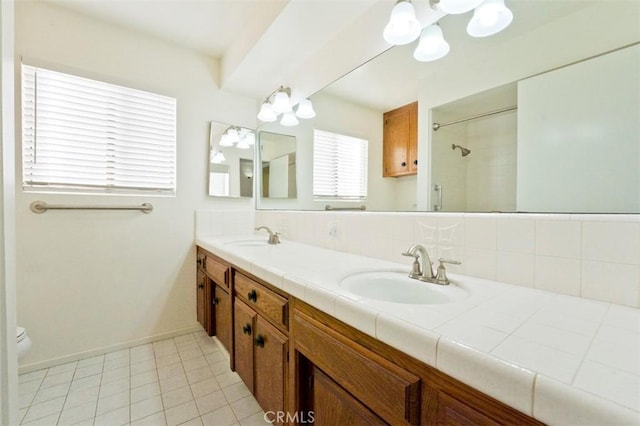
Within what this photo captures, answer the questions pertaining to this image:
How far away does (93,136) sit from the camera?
1776mm

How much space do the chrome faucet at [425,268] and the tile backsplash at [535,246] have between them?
102 millimetres

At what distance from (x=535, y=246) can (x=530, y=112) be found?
44 cm

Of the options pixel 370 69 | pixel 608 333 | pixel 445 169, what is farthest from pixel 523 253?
pixel 370 69

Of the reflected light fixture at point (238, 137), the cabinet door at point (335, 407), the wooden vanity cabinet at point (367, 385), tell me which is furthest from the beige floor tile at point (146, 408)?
the reflected light fixture at point (238, 137)

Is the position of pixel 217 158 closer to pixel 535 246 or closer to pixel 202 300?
pixel 202 300

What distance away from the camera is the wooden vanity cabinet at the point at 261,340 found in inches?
39.0

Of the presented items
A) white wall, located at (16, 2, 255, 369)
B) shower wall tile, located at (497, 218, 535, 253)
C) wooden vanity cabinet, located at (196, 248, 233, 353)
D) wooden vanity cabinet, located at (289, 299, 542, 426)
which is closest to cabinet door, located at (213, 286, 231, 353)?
wooden vanity cabinet, located at (196, 248, 233, 353)

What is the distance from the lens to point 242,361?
4.41ft

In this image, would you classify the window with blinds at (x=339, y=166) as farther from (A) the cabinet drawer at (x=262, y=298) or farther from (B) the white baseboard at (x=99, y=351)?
(B) the white baseboard at (x=99, y=351)

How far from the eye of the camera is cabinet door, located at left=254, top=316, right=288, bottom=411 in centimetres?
99

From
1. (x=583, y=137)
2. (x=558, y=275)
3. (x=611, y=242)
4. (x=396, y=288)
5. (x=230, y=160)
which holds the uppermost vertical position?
(x=230, y=160)

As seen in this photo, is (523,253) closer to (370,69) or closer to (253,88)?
(370,69)

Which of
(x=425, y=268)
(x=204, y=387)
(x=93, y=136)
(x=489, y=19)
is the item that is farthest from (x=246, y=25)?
(x=204, y=387)

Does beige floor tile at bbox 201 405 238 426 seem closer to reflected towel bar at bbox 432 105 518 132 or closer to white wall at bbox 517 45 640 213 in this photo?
white wall at bbox 517 45 640 213
